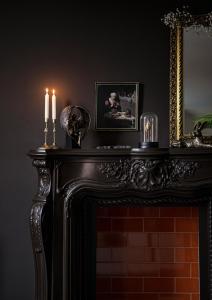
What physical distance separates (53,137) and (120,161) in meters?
0.61

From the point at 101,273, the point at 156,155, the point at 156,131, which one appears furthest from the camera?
the point at 101,273

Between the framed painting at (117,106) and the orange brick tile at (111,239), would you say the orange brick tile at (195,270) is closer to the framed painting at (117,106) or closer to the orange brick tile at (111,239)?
the orange brick tile at (111,239)

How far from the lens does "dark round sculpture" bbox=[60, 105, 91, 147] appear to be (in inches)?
111

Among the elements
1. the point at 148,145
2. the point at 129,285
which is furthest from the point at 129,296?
the point at 148,145

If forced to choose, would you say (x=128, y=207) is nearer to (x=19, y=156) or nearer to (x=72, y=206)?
(x=72, y=206)

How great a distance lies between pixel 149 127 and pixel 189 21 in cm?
84

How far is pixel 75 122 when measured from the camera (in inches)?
111

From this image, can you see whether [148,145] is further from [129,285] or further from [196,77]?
[129,285]

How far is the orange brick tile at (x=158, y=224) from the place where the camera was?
3.02m

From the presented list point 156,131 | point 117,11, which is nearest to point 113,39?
point 117,11

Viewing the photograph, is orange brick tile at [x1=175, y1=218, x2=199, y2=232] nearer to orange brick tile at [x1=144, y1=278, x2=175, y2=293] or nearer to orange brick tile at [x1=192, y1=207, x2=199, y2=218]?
orange brick tile at [x1=192, y1=207, x2=199, y2=218]

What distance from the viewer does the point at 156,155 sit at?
2.62 metres

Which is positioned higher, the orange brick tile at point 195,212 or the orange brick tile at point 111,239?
the orange brick tile at point 195,212

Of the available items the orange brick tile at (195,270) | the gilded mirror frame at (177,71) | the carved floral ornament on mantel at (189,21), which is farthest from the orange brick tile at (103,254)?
the carved floral ornament on mantel at (189,21)
